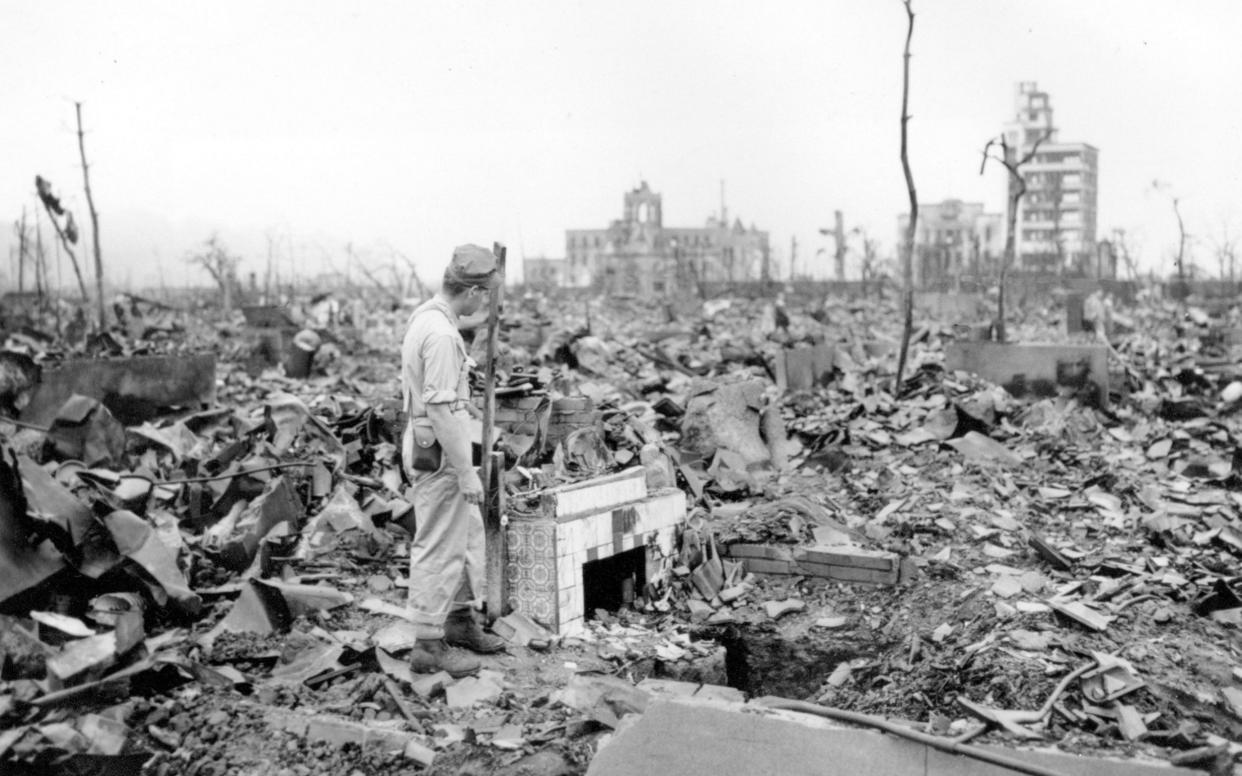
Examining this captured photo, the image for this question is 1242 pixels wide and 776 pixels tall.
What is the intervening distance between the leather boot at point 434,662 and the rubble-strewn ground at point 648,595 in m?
0.08

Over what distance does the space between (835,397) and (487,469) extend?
337 inches

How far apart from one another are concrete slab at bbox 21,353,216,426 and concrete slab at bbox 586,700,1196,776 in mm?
9448

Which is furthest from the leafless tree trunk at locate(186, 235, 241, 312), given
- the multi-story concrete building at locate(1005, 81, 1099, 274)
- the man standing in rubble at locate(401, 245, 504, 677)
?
the multi-story concrete building at locate(1005, 81, 1099, 274)

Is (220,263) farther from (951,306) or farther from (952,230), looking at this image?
(952,230)

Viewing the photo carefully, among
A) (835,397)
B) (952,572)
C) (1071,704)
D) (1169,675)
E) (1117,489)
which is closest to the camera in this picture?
(1071,704)

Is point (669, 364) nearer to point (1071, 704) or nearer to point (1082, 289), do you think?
point (1071, 704)

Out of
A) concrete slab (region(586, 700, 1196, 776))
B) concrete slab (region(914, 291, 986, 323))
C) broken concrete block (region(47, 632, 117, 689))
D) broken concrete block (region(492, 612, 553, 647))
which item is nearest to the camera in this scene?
concrete slab (region(586, 700, 1196, 776))

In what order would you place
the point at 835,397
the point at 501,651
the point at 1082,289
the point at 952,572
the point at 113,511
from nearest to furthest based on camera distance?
1. the point at 501,651
2. the point at 113,511
3. the point at 952,572
4. the point at 835,397
5. the point at 1082,289

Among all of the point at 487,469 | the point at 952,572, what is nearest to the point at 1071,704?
the point at 952,572

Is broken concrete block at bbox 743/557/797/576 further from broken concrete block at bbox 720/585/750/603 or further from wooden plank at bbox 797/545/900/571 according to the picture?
broken concrete block at bbox 720/585/750/603

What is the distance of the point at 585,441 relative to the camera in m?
6.70

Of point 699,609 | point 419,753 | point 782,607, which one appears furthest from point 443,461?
point 782,607

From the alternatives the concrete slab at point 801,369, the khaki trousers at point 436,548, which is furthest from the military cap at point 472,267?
the concrete slab at point 801,369

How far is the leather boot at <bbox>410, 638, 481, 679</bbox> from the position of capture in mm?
4785
